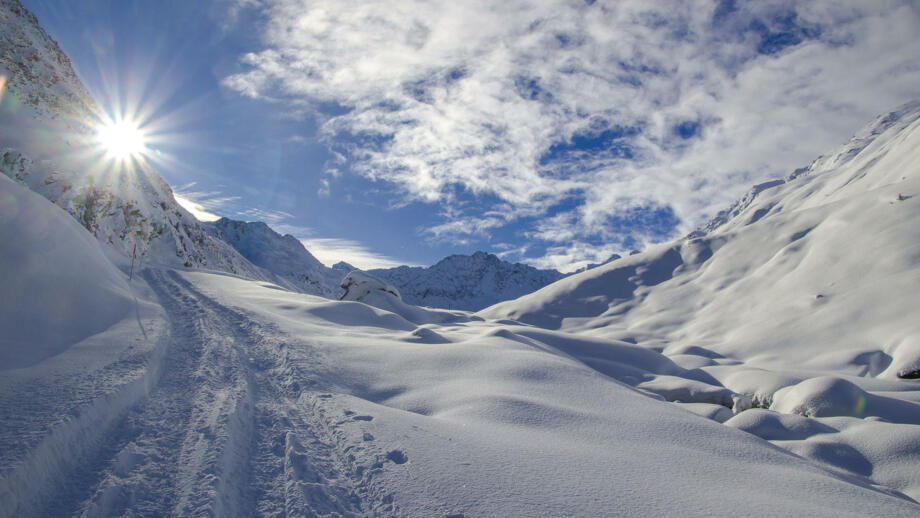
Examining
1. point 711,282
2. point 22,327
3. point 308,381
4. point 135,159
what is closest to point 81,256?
point 22,327

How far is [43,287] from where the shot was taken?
894 centimetres

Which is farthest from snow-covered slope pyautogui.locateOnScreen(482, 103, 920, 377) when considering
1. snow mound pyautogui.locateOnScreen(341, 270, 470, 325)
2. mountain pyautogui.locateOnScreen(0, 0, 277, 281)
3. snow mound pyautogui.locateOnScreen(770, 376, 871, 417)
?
mountain pyautogui.locateOnScreen(0, 0, 277, 281)

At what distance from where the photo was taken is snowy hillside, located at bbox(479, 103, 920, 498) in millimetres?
11883

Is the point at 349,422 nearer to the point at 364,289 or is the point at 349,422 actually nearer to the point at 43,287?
the point at 43,287

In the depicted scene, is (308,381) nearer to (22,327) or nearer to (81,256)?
(22,327)

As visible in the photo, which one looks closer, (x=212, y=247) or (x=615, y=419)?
(x=615, y=419)

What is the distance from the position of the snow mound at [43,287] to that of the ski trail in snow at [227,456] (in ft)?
6.88

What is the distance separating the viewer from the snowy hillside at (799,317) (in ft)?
39.0

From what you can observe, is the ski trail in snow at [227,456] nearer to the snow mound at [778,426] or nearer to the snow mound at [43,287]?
the snow mound at [43,287]

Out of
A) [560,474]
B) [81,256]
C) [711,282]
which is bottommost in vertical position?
[560,474]

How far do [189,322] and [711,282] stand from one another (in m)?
67.2

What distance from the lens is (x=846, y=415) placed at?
13.6 m

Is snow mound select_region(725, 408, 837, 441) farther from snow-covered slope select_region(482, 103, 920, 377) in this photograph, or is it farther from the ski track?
snow-covered slope select_region(482, 103, 920, 377)

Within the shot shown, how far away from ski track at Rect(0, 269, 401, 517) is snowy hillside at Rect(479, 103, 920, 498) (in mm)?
11494
